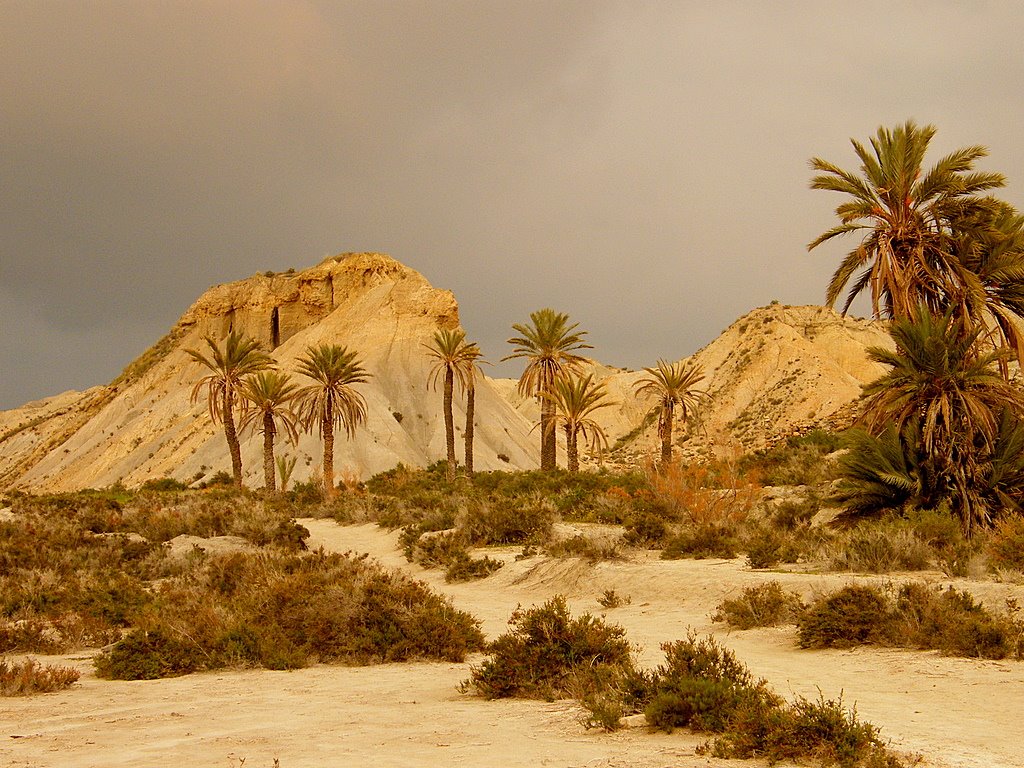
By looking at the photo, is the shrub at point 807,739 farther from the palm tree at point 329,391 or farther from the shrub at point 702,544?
the palm tree at point 329,391

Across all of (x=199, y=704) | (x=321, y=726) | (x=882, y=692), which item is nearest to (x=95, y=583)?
(x=199, y=704)

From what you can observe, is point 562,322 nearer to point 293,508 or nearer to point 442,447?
point 293,508

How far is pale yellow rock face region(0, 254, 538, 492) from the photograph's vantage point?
56.2 meters

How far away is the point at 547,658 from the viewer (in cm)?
703

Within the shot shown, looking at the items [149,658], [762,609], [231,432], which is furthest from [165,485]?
[762,609]

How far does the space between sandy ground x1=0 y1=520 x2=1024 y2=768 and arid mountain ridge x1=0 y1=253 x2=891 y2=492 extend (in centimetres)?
4256

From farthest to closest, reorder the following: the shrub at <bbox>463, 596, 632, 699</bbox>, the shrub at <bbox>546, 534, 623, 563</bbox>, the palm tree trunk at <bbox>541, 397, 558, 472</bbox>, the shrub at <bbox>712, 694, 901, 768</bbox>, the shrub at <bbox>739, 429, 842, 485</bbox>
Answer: the palm tree trunk at <bbox>541, 397, 558, 472</bbox> → the shrub at <bbox>739, 429, 842, 485</bbox> → the shrub at <bbox>546, 534, 623, 563</bbox> → the shrub at <bbox>463, 596, 632, 699</bbox> → the shrub at <bbox>712, 694, 901, 768</bbox>

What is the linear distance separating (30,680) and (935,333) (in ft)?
47.5

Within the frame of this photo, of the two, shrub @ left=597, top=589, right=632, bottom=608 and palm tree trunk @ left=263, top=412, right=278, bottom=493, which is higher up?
palm tree trunk @ left=263, top=412, right=278, bottom=493

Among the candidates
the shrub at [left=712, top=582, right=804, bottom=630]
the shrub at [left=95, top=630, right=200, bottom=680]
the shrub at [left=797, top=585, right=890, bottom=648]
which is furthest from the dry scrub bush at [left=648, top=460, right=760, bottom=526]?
the shrub at [left=95, top=630, right=200, bottom=680]

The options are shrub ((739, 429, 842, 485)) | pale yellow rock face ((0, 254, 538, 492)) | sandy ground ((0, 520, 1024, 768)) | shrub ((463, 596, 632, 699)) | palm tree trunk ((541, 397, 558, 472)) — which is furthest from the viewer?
pale yellow rock face ((0, 254, 538, 492))

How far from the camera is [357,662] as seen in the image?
8.74 metres

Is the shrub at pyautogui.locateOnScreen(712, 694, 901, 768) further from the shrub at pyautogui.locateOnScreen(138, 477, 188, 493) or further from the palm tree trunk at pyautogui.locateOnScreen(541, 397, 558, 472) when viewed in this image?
the shrub at pyautogui.locateOnScreen(138, 477, 188, 493)

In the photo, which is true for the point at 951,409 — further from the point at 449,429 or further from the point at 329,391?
the point at 329,391
